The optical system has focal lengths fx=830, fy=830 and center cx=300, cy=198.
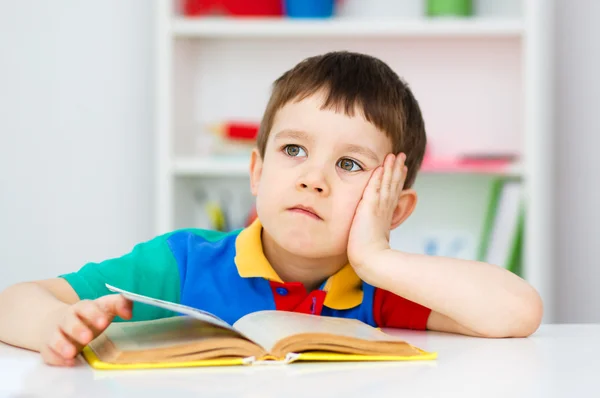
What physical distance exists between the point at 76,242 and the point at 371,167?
1.93 metres

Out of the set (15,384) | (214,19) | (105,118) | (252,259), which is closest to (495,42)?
(214,19)

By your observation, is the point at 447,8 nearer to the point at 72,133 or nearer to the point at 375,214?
the point at 72,133

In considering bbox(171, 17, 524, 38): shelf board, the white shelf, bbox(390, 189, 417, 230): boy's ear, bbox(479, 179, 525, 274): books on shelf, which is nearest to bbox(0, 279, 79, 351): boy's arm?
bbox(390, 189, 417, 230): boy's ear

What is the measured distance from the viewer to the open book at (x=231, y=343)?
0.74 meters

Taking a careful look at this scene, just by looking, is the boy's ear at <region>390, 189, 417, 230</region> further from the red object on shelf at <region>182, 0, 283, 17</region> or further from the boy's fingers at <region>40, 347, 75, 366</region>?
the red object on shelf at <region>182, 0, 283, 17</region>

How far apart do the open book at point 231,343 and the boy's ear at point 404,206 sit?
46 centimetres

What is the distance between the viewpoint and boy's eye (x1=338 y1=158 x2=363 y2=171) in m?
1.19

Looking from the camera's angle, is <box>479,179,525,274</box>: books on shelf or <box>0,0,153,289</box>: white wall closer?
<box>479,179,525,274</box>: books on shelf

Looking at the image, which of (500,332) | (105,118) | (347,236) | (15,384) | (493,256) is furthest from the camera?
(105,118)

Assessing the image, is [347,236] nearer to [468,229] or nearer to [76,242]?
[468,229]

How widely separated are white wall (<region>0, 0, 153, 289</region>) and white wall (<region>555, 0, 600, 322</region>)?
140 centimetres

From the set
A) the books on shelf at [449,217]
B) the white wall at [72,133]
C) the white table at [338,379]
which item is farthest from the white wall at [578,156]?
the white table at [338,379]

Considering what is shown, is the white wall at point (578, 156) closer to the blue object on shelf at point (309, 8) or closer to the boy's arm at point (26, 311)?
the blue object on shelf at point (309, 8)

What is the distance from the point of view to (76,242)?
9.52 ft
